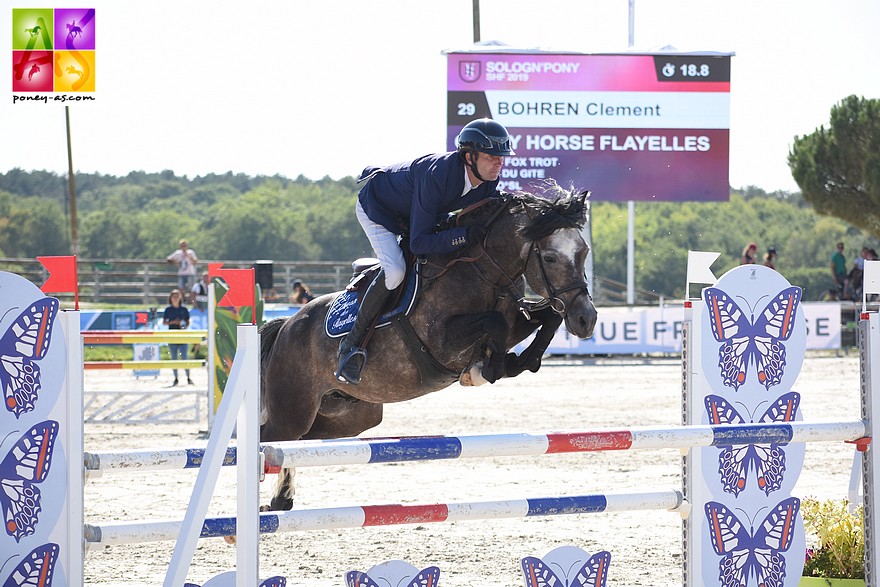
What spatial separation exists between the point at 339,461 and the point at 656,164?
15.9 metres

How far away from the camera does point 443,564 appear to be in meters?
4.70

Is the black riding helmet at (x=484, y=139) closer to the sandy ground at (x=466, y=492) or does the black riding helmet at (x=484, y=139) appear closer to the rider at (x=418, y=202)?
the rider at (x=418, y=202)

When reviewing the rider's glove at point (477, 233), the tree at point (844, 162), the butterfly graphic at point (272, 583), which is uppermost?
the tree at point (844, 162)

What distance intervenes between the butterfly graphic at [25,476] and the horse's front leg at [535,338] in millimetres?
1845

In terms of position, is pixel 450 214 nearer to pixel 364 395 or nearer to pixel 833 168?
pixel 364 395

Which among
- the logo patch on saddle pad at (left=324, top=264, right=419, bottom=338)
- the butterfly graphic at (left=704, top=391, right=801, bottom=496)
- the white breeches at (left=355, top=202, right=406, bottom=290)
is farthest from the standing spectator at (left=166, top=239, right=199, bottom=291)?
the butterfly graphic at (left=704, top=391, right=801, bottom=496)

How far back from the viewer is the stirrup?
4.52 m

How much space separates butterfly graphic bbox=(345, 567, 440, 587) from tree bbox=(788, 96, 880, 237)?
82.5ft

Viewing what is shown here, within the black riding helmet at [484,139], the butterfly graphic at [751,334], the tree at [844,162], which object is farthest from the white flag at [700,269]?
the tree at [844,162]

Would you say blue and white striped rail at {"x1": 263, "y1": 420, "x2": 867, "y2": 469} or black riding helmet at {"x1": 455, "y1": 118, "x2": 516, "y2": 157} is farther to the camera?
black riding helmet at {"x1": 455, "y1": 118, "x2": 516, "y2": 157}

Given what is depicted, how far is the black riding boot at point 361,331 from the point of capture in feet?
14.8

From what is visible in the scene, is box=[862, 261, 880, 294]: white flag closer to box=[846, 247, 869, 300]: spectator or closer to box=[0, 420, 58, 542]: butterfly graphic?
box=[0, 420, 58, 542]: butterfly graphic

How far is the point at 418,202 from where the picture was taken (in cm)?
429

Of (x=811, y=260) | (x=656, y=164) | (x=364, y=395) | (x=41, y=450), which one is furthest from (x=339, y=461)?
(x=811, y=260)
